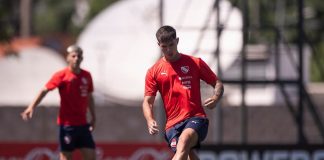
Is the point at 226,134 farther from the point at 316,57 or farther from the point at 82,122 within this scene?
the point at 82,122

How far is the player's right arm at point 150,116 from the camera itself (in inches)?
538

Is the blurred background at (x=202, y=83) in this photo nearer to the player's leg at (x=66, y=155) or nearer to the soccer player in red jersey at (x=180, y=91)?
the player's leg at (x=66, y=155)

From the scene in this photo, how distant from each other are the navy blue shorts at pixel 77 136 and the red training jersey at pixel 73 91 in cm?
11

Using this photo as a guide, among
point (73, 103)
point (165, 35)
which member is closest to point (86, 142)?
point (73, 103)

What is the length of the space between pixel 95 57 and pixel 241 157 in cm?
1255

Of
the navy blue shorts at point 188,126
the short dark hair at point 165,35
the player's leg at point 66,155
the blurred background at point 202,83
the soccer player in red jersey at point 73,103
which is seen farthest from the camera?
the blurred background at point 202,83

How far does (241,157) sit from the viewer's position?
801 inches

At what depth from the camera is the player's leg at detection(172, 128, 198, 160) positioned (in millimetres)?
13652

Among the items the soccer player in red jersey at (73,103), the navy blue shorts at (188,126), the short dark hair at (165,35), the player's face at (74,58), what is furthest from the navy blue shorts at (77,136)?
the short dark hair at (165,35)

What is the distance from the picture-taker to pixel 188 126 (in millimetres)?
13969

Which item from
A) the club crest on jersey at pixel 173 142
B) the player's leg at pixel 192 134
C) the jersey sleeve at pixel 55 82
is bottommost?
the club crest on jersey at pixel 173 142

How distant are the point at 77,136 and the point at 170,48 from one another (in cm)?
413

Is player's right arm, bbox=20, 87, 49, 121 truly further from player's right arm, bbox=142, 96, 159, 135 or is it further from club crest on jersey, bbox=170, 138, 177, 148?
club crest on jersey, bbox=170, 138, 177, 148

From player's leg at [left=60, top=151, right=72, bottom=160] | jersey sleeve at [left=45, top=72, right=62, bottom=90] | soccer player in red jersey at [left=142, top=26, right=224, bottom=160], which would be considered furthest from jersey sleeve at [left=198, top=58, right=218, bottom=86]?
player's leg at [left=60, top=151, right=72, bottom=160]
